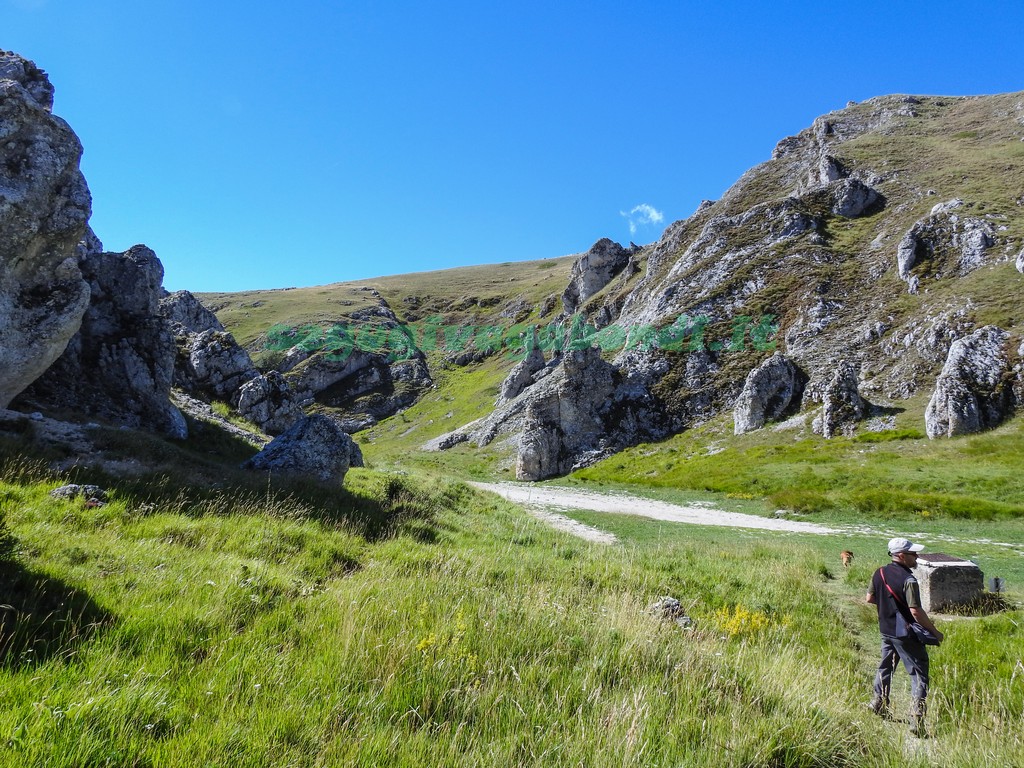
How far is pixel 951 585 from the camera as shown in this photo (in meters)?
11.1

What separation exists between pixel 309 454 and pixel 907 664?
19127mm

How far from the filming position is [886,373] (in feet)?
177

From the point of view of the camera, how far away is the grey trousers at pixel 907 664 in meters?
6.89

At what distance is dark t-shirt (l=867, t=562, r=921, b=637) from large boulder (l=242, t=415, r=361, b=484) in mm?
17761

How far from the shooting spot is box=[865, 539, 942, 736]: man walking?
6.90 m

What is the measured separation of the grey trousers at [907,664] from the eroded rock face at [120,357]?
28.8 m

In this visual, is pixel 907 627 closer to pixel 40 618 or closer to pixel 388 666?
pixel 388 666

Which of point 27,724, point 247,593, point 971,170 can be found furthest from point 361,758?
point 971,170

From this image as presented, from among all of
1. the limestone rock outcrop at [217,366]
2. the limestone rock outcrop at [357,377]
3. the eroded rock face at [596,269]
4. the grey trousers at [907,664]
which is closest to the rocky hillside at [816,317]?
the limestone rock outcrop at [357,377]

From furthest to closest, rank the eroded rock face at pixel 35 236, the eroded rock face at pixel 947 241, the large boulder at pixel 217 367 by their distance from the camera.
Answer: the eroded rock face at pixel 947 241
the large boulder at pixel 217 367
the eroded rock face at pixel 35 236

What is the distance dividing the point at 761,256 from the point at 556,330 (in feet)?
183

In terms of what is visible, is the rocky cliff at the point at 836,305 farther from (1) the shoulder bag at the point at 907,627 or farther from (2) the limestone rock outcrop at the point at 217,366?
(1) the shoulder bag at the point at 907,627

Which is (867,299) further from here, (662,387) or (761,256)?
(662,387)

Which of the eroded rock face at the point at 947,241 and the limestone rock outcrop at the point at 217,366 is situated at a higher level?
the eroded rock face at the point at 947,241
